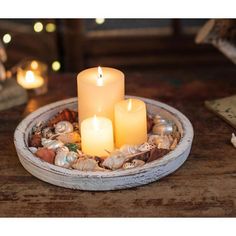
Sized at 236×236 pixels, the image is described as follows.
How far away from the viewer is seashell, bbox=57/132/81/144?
0.86 m

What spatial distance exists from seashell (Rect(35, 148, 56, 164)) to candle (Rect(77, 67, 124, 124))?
0.28 feet

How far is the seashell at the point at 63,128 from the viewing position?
2.87 ft

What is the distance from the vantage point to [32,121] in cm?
88

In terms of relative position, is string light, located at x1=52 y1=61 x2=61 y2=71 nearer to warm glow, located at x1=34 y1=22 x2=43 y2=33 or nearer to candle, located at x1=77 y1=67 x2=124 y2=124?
warm glow, located at x1=34 y1=22 x2=43 y2=33

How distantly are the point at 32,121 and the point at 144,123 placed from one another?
0.60 feet

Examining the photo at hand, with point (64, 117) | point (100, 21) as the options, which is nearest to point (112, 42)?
point (100, 21)

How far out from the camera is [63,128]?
2.88 feet

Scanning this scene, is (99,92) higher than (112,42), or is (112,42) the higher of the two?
(99,92)

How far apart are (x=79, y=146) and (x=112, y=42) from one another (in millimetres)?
806

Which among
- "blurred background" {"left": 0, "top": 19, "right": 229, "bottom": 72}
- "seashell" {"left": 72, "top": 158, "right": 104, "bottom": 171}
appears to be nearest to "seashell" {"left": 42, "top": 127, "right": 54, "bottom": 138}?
"seashell" {"left": 72, "top": 158, "right": 104, "bottom": 171}

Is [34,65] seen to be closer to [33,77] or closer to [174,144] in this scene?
[33,77]

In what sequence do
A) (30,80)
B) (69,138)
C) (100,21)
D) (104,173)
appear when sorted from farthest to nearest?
1. (100,21)
2. (30,80)
3. (69,138)
4. (104,173)

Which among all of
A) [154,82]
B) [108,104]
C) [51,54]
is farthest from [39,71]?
[51,54]
